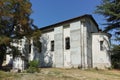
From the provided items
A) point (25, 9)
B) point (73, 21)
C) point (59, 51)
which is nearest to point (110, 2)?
point (73, 21)

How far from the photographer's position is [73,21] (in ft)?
108

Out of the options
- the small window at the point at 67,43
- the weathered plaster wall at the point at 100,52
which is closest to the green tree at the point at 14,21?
the small window at the point at 67,43

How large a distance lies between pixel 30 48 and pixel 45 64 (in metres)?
5.22

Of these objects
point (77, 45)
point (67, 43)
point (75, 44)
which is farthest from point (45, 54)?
point (77, 45)

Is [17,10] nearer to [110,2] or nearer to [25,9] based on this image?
[25,9]

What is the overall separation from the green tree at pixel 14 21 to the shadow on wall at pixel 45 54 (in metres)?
3.83

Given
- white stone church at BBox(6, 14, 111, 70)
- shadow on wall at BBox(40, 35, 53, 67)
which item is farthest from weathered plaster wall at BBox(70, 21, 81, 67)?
shadow on wall at BBox(40, 35, 53, 67)

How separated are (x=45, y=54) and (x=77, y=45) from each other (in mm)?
7038

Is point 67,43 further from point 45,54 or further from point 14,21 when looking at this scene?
point 14,21

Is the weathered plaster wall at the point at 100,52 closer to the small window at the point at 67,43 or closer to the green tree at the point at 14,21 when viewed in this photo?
the small window at the point at 67,43

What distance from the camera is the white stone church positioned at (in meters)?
32.0

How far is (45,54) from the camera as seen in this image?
122 ft

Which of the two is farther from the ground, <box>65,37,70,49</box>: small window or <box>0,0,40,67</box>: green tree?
<box>0,0,40,67</box>: green tree

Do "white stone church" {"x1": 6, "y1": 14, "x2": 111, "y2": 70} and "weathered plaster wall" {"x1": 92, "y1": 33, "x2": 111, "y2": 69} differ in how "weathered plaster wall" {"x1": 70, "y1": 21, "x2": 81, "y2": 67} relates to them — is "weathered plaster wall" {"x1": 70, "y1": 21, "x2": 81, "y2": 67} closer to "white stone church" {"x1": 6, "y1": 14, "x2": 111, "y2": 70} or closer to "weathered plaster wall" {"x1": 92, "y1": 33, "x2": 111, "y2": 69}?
"white stone church" {"x1": 6, "y1": 14, "x2": 111, "y2": 70}
